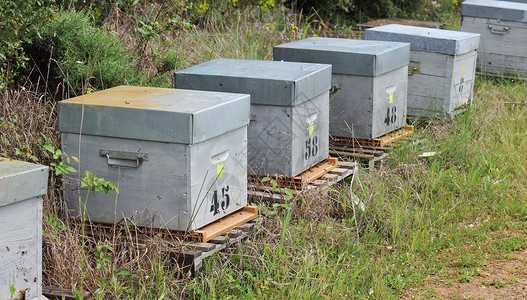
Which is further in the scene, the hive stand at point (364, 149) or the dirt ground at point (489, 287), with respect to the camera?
the hive stand at point (364, 149)

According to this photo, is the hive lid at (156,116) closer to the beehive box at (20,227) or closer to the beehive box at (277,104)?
the beehive box at (277,104)

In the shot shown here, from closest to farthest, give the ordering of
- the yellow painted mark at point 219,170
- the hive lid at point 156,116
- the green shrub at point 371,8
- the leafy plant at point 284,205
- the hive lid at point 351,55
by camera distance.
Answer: the hive lid at point 156,116
the yellow painted mark at point 219,170
the leafy plant at point 284,205
the hive lid at point 351,55
the green shrub at point 371,8

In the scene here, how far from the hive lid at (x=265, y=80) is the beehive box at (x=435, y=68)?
6.11 ft

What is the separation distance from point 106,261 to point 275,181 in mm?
1199

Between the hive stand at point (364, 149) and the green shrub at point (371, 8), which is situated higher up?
the green shrub at point (371, 8)

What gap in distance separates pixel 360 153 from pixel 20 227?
2.88 metres

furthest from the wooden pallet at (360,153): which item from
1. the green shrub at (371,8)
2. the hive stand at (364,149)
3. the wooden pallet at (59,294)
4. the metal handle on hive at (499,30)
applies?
the green shrub at (371,8)

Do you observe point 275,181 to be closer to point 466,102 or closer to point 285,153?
point 285,153

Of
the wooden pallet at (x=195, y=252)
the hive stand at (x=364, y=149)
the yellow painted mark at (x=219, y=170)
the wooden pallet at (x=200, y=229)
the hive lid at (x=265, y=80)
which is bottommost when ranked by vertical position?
the wooden pallet at (x=195, y=252)

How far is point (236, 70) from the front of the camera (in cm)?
434

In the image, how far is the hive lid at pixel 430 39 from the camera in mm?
5980

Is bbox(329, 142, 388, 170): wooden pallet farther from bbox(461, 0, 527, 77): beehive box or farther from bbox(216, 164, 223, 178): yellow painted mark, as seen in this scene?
bbox(461, 0, 527, 77): beehive box

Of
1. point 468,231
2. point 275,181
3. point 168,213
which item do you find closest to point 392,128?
point 468,231

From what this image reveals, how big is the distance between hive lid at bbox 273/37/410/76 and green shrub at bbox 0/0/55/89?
1634 mm
